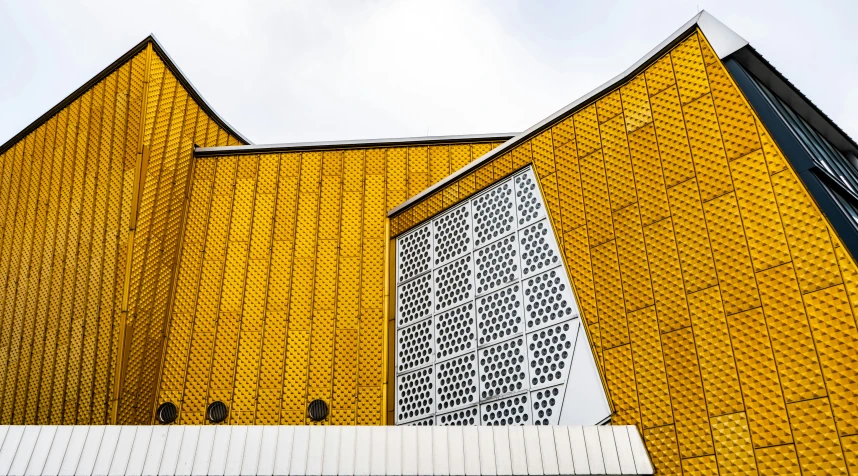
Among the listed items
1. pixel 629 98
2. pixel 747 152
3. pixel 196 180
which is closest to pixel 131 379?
pixel 196 180

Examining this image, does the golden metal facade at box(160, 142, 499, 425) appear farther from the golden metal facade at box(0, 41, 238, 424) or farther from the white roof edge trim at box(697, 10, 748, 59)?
the white roof edge trim at box(697, 10, 748, 59)

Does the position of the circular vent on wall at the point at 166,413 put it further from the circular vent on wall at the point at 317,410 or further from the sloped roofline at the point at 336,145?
the sloped roofline at the point at 336,145

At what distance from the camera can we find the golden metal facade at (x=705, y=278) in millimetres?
10852

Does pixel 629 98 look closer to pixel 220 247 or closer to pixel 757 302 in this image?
pixel 757 302

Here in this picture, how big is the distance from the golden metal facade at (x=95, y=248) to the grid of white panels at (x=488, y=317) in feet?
23.4

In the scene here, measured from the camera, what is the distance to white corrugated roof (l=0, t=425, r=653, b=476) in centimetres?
1088

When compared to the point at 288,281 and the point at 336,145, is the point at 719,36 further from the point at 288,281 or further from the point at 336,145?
the point at 288,281

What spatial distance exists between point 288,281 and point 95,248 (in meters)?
5.44

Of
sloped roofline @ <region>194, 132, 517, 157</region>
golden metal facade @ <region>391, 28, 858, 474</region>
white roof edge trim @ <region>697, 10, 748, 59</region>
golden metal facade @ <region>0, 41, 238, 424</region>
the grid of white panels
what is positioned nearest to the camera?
golden metal facade @ <region>391, 28, 858, 474</region>

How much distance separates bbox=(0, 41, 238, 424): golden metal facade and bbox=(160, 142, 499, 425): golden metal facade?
99cm

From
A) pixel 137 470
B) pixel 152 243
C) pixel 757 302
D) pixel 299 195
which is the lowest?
pixel 137 470

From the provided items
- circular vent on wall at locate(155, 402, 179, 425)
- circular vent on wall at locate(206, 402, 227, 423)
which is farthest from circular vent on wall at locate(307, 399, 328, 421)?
circular vent on wall at locate(155, 402, 179, 425)

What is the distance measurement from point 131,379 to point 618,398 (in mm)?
12493

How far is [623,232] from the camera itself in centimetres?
1452
